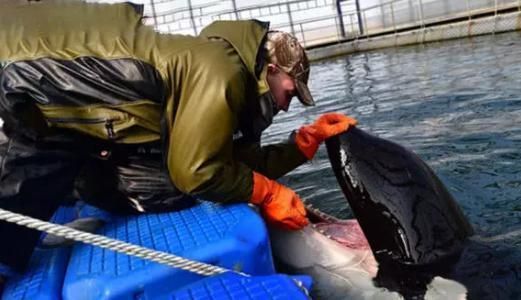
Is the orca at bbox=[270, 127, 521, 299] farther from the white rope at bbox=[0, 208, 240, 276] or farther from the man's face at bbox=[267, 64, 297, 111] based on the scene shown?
the white rope at bbox=[0, 208, 240, 276]

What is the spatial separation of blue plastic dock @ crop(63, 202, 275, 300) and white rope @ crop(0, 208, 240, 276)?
9cm

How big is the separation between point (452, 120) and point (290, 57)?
14.4ft

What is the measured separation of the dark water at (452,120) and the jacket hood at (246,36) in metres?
1.90

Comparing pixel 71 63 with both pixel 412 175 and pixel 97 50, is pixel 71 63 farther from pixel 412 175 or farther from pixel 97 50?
pixel 412 175

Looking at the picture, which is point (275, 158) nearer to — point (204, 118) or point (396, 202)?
point (396, 202)

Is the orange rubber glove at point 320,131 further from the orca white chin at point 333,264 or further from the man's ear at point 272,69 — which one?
the man's ear at point 272,69

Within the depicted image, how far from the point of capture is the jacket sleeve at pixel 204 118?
8.85ft

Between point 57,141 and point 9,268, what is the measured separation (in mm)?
656

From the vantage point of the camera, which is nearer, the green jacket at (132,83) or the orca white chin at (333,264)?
the green jacket at (132,83)

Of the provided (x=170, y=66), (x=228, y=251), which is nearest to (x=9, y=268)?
(x=228, y=251)

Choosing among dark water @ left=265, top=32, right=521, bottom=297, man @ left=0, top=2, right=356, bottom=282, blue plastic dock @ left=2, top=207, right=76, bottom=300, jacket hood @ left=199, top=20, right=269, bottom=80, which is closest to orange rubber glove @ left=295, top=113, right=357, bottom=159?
man @ left=0, top=2, right=356, bottom=282

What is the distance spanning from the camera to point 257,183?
120 inches

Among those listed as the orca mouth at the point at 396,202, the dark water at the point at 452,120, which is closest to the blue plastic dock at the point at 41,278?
the orca mouth at the point at 396,202

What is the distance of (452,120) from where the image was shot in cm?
686
